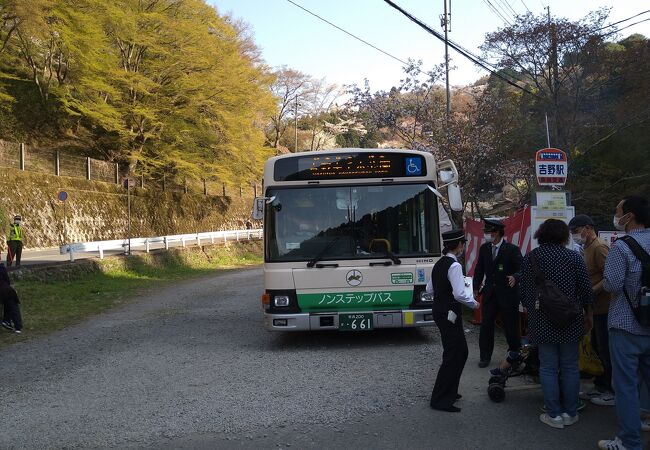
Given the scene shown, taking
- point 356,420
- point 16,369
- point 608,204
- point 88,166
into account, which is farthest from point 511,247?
point 88,166

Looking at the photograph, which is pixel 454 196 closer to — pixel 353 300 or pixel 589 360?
pixel 353 300

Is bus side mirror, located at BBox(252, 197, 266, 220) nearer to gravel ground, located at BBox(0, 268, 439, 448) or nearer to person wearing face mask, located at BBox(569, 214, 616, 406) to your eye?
gravel ground, located at BBox(0, 268, 439, 448)

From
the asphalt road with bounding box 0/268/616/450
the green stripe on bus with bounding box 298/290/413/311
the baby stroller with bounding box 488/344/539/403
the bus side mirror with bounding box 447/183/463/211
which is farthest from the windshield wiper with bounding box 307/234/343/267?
the baby stroller with bounding box 488/344/539/403

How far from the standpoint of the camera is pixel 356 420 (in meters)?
4.77

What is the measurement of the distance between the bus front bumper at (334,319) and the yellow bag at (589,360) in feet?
7.23

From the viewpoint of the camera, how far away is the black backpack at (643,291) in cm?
365

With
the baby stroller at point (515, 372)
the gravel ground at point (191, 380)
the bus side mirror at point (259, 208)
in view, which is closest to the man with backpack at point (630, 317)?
the baby stroller at point (515, 372)

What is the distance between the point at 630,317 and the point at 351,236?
4.26m

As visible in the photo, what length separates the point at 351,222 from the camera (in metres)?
7.65

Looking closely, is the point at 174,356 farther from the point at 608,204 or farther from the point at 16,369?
the point at 608,204

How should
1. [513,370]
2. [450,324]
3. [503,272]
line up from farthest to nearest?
[503,272], [513,370], [450,324]

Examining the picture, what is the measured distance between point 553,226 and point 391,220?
3.36 m

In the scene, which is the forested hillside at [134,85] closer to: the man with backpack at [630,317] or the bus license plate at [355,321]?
the bus license plate at [355,321]

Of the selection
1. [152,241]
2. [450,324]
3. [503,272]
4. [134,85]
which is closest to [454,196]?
[503,272]
